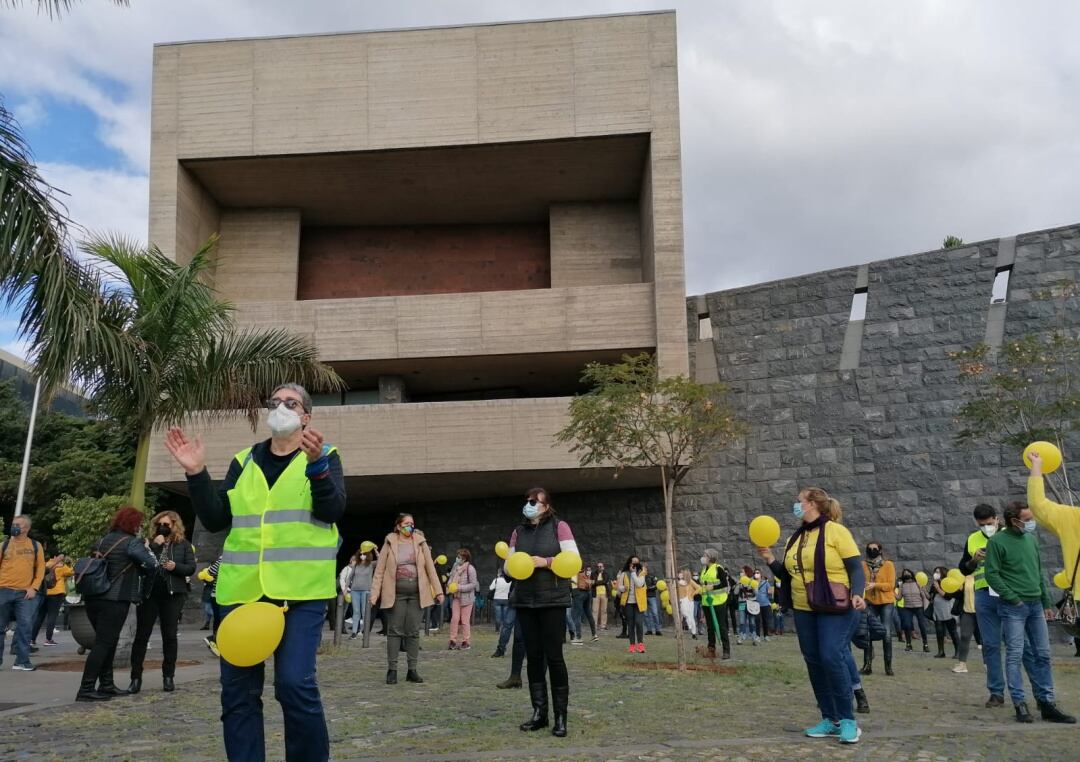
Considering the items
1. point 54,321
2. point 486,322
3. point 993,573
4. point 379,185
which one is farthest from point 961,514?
point 54,321

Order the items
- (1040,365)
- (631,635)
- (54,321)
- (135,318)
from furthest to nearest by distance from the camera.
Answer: (1040,365)
(631,635)
(135,318)
(54,321)

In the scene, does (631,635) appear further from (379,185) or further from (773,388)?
(379,185)

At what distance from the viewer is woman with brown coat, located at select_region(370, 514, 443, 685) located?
33.7 feet

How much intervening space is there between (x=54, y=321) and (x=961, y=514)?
64.8ft

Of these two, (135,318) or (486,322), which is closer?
(135,318)

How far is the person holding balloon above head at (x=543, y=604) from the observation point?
6.80 meters

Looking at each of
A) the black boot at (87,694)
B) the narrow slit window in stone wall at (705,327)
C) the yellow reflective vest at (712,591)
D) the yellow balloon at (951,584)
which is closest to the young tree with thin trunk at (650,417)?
the yellow reflective vest at (712,591)

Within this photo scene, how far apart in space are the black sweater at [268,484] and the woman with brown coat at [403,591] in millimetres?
5897

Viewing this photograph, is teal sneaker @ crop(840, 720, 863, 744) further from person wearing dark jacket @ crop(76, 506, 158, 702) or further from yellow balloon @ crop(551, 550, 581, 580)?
person wearing dark jacket @ crop(76, 506, 158, 702)

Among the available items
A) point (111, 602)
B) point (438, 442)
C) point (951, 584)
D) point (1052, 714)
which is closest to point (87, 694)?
point (111, 602)

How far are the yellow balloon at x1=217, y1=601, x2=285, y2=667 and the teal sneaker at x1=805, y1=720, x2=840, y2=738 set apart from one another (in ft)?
13.7

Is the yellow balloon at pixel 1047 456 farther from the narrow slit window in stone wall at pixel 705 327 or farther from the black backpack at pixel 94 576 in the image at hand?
the narrow slit window in stone wall at pixel 705 327

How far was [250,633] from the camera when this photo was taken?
3949mm

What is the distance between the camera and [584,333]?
25656 millimetres
